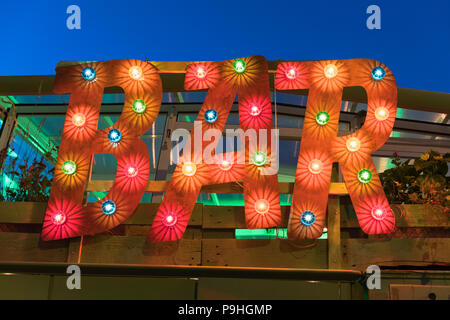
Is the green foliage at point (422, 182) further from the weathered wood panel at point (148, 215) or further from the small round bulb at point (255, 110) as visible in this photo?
the weathered wood panel at point (148, 215)

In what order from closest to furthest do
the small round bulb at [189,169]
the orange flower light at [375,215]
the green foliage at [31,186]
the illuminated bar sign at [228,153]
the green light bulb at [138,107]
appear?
the orange flower light at [375,215], the illuminated bar sign at [228,153], the small round bulb at [189,169], the green light bulb at [138,107], the green foliage at [31,186]

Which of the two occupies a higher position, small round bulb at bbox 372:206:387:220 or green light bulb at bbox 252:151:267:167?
green light bulb at bbox 252:151:267:167

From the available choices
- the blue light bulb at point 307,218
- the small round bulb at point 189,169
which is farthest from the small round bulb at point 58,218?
the blue light bulb at point 307,218

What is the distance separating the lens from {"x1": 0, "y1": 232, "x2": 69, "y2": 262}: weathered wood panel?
12.1 ft

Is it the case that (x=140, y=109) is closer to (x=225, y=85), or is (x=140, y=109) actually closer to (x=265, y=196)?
(x=225, y=85)

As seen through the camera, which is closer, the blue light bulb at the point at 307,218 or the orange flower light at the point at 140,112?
the blue light bulb at the point at 307,218

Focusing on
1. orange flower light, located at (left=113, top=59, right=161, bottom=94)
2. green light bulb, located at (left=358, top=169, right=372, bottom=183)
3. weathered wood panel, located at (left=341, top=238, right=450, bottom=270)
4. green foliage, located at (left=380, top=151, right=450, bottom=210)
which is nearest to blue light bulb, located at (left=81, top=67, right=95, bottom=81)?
orange flower light, located at (left=113, top=59, right=161, bottom=94)

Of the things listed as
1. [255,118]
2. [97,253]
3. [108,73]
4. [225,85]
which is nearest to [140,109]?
[108,73]

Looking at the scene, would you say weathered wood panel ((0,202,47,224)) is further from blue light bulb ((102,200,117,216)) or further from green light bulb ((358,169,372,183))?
green light bulb ((358,169,372,183))

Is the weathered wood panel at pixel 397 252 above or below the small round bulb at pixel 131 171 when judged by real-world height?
below

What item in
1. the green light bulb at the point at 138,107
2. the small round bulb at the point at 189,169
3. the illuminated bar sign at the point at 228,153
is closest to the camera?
the illuminated bar sign at the point at 228,153

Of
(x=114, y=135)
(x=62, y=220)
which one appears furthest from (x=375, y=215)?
(x=62, y=220)

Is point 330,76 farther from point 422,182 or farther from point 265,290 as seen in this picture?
point 265,290

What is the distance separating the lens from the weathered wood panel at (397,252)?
3.51 metres
